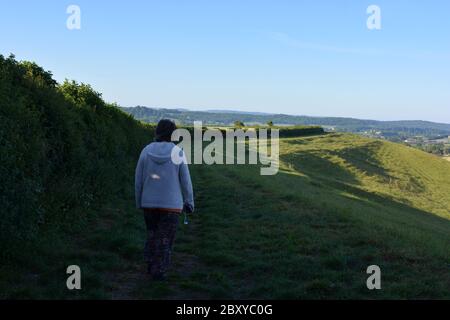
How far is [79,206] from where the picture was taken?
478 inches

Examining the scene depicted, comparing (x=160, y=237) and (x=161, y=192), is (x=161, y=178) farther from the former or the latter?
(x=160, y=237)

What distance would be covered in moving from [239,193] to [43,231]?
32.4ft

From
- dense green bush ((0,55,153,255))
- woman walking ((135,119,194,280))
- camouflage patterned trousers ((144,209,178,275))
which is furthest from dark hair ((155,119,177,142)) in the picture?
dense green bush ((0,55,153,255))

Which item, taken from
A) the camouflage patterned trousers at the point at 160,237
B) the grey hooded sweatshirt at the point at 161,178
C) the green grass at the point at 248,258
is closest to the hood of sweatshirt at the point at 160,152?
the grey hooded sweatshirt at the point at 161,178

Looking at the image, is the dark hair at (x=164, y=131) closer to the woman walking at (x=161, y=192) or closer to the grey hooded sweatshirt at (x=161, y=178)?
the woman walking at (x=161, y=192)

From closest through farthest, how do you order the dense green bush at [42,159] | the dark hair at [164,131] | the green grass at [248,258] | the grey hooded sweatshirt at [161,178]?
the green grass at [248,258]
the dense green bush at [42,159]
the grey hooded sweatshirt at [161,178]
the dark hair at [164,131]

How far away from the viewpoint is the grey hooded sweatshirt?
789 cm

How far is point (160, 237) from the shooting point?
7.98 meters

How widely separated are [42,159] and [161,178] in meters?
3.46

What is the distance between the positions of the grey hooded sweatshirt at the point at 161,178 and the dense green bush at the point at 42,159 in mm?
1928

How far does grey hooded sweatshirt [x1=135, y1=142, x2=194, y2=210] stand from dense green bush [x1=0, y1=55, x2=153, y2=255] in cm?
193

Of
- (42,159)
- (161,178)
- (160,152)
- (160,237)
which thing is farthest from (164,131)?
(42,159)

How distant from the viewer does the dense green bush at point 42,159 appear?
7660 millimetres

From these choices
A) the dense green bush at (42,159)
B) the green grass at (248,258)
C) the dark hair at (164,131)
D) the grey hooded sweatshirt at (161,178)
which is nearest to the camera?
the green grass at (248,258)
